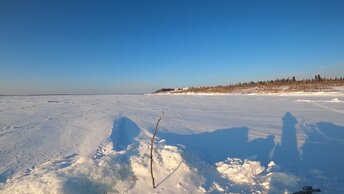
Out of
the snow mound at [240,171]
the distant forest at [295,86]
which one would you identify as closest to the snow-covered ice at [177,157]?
the snow mound at [240,171]

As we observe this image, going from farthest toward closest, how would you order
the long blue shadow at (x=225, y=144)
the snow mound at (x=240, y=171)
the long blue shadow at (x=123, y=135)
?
the long blue shadow at (x=123, y=135) → the long blue shadow at (x=225, y=144) → the snow mound at (x=240, y=171)

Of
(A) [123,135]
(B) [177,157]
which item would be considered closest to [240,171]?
(B) [177,157]

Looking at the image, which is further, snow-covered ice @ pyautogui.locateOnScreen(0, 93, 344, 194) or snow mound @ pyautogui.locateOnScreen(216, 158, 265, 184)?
snow mound @ pyautogui.locateOnScreen(216, 158, 265, 184)

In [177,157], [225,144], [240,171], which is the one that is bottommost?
[225,144]

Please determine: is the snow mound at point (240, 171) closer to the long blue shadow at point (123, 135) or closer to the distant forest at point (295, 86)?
the long blue shadow at point (123, 135)

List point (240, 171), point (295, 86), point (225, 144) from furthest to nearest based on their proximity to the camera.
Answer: point (295, 86)
point (225, 144)
point (240, 171)

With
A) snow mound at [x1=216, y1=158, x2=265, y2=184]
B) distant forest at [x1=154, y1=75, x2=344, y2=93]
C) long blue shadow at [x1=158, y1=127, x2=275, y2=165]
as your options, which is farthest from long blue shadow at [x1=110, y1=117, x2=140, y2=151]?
distant forest at [x1=154, y1=75, x2=344, y2=93]

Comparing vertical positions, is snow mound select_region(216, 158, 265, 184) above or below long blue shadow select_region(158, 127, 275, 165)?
above

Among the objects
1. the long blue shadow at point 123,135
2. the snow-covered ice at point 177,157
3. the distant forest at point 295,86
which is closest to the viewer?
the snow-covered ice at point 177,157

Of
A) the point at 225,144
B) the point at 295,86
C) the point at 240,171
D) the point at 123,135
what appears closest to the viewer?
the point at 240,171

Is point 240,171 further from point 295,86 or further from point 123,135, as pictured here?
point 295,86

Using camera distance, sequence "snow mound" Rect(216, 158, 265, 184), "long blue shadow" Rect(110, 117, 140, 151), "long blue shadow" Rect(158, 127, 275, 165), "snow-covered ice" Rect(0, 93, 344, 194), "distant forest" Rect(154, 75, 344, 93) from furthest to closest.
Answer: "distant forest" Rect(154, 75, 344, 93) < "long blue shadow" Rect(110, 117, 140, 151) < "long blue shadow" Rect(158, 127, 275, 165) < "snow mound" Rect(216, 158, 265, 184) < "snow-covered ice" Rect(0, 93, 344, 194)

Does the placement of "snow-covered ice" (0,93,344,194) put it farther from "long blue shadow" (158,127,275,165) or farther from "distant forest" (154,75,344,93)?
"distant forest" (154,75,344,93)

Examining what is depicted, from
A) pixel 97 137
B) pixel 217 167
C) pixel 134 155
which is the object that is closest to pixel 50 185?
pixel 134 155
